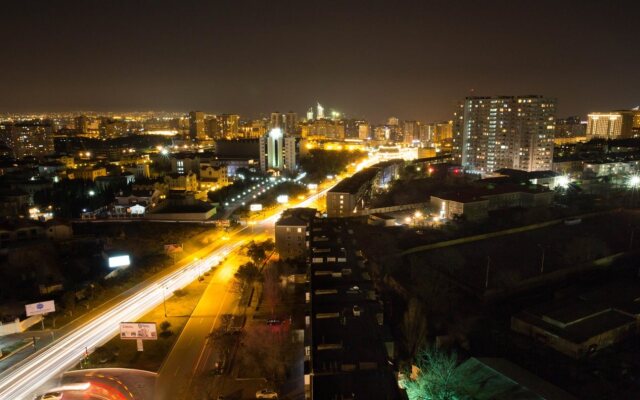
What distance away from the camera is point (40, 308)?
738cm

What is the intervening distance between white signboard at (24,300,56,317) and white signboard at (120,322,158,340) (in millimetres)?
1734

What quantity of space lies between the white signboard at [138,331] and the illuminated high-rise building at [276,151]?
54.3ft

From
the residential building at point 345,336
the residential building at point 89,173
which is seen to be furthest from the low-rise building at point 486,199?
the residential building at point 89,173

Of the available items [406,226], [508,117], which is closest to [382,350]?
[406,226]

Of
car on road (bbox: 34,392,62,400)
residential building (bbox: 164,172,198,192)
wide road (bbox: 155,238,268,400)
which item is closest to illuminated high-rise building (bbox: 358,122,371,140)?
residential building (bbox: 164,172,198,192)

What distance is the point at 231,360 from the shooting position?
647 centimetres

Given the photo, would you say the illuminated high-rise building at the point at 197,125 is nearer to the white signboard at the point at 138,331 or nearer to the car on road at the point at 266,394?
the white signboard at the point at 138,331

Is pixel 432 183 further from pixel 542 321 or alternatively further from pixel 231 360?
pixel 231 360

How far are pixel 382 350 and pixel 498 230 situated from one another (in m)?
9.24

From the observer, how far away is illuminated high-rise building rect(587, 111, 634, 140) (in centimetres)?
3722

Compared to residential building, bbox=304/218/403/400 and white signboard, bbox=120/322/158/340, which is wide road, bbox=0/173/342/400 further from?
residential building, bbox=304/218/403/400

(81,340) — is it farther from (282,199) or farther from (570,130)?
(570,130)

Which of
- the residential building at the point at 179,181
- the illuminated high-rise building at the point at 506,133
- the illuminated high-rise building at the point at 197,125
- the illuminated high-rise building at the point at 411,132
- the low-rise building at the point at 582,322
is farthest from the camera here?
the illuminated high-rise building at the point at 197,125

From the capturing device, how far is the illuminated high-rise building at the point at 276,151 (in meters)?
22.9
